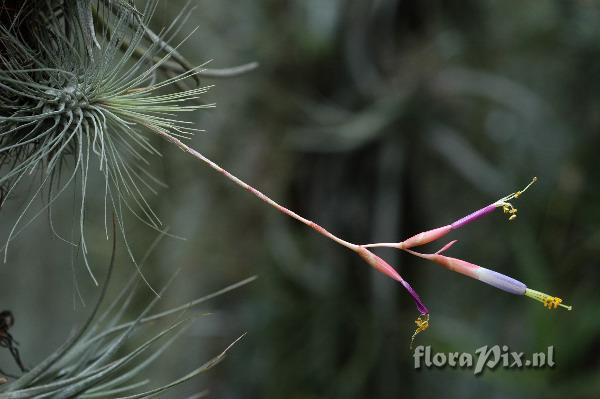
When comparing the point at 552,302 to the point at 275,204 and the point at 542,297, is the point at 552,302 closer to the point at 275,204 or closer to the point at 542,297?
the point at 542,297

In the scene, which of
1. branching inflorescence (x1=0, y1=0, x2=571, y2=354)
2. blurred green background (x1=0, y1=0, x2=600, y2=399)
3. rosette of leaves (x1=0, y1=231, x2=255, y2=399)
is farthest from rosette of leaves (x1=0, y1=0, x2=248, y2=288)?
blurred green background (x1=0, y1=0, x2=600, y2=399)

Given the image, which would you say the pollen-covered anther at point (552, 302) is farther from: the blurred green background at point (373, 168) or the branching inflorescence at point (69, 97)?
the blurred green background at point (373, 168)

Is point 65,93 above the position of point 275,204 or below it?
above

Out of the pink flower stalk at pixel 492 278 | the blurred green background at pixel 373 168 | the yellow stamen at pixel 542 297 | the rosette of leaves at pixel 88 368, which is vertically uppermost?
the blurred green background at pixel 373 168

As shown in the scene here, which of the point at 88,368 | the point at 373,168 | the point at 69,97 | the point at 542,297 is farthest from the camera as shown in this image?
the point at 373,168

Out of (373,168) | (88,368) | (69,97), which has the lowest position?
(88,368)

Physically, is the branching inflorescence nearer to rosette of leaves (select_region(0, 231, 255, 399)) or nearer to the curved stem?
the curved stem

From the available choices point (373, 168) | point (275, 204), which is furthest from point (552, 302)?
point (373, 168)

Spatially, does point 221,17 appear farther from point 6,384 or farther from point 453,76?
point 6,384

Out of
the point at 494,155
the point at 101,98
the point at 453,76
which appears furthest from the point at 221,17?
the point at 101,98

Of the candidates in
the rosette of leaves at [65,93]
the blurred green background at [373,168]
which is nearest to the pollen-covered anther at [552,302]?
the rosette of leaves at [65,93]

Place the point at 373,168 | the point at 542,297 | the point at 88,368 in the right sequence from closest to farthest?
the point at 542,297, the point at 88,368, the point at 373,168
